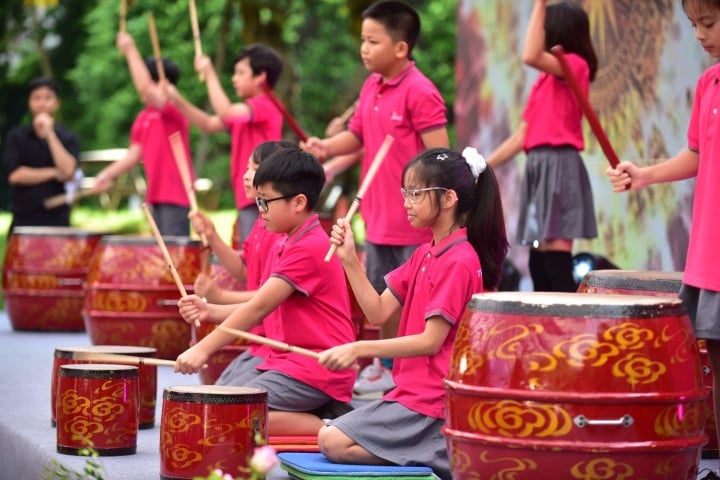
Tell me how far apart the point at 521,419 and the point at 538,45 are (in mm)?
2536

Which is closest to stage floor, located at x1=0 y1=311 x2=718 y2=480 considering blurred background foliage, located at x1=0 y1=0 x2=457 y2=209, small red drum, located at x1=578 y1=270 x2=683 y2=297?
small red drum, located at x1=578 y1=270 x2=683 y2=297

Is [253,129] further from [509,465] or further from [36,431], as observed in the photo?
[509,465]

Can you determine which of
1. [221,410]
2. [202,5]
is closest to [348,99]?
A: [202,5]

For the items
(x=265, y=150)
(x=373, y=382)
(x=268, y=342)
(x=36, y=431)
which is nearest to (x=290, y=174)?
(x=265, y=150)

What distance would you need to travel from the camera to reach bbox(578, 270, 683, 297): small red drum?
4348 mm

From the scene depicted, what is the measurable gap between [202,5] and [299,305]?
15.2 metres

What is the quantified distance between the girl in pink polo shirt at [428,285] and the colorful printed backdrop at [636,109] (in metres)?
3.10

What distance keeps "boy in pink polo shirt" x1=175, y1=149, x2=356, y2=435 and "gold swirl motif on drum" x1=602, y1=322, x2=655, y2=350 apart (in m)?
1.51

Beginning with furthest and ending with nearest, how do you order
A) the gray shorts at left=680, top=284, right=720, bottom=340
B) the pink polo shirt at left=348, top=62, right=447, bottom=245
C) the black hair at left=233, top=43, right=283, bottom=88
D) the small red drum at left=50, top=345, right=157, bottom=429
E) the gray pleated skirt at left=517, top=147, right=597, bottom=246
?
the black hair at left=233, top=43, right=283, bottom=88 → the gray pleated skirt at left=517, top=147, right=597, bottom=246 → the pink polo shirt at left=348, top=62, right=447, bottom=245 → the small red drum at left=50, top=345, right=157, bottom=429 → the gray shorts at left=680, top=284, right=720, bottom=340

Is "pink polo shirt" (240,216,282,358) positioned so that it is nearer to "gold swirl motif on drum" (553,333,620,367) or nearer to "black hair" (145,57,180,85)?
"gold swirl motif on drum" (553,333,620,367)

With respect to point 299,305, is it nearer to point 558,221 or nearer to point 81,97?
point 558,221

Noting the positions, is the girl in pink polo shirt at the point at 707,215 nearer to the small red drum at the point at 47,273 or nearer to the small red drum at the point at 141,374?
the small red drum at the point at 141,374

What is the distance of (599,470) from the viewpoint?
3377 millimetres

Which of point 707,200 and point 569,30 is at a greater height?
point 569,30
